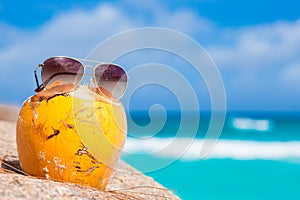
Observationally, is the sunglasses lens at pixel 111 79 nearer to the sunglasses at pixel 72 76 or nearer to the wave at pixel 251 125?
the sunglasses at pixel 72 76

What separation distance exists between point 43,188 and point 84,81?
1.02m

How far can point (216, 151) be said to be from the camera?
2066 centimetres

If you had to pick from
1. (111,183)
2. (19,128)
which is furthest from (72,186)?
(111,183)

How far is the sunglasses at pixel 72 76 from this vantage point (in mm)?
3426

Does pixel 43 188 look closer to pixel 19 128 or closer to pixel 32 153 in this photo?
pixel 32 153

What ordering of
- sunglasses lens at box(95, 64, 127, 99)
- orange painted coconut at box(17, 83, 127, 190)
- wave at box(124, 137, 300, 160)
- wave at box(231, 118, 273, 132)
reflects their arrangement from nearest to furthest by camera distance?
1. orange painted coconut at box(17, 83, 127, 190)
2. sunglasses lens at box(95, 64, 127, 99)
3. wave at box(124, 137, 300, 160)
4. wave at box(231, 118, 273, 132)

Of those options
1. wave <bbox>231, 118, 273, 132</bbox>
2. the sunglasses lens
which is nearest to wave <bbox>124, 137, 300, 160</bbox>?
wave <bbox>231, 118, 273, 132</bbox>

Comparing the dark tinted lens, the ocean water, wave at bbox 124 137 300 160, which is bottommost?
the dark tinted lens

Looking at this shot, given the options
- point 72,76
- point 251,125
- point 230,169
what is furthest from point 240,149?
point 72,76

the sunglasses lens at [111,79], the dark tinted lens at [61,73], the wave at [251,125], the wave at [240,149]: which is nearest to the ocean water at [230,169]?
the wave at [240,149]

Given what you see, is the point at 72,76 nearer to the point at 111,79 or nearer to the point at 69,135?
A: the point at 111,79

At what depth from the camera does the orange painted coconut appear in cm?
334

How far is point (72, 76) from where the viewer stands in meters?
3.48

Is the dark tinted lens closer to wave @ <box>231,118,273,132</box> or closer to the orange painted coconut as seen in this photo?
the orange painted coconut
